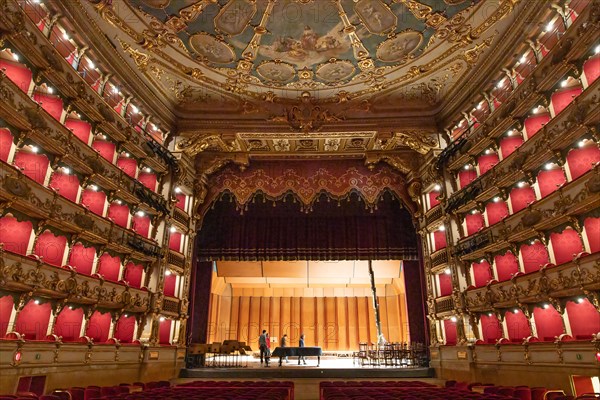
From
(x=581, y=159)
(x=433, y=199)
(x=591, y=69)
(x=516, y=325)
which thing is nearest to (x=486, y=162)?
(x=433, y=199)

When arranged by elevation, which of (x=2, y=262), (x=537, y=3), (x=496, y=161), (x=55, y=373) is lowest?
(x=55, y=373)

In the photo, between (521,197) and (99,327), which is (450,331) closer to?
(521,197)

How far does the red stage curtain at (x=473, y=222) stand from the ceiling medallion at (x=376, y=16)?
20.5 feet

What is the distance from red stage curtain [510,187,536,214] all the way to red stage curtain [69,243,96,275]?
1145 centimetres

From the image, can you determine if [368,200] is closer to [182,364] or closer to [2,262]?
[182,364]

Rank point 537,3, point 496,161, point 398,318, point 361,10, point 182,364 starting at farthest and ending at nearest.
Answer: point 398,318 < point 182,364 < point 496,161 < point 361,10 < point 537,3

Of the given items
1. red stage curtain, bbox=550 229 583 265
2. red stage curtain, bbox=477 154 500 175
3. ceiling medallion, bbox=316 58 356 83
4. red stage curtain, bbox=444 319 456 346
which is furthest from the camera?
red stage curtain, bbox=444 319 456 346

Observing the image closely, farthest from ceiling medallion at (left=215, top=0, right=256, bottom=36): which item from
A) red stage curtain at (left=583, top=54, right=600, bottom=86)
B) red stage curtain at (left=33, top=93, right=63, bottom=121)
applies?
red stage curtain at (left=583, top=54, right=600, bottom=86)

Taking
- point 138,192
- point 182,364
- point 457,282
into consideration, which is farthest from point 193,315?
point 457,282

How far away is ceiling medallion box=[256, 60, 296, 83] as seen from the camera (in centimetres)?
1220

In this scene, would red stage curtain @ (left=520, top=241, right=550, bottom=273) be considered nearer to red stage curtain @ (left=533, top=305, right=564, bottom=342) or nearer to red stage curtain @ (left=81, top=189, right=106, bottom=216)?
red stage curtain @ (left=533, top=305, right=564, bottom=342)

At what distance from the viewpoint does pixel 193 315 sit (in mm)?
14938

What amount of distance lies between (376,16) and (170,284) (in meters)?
10.5

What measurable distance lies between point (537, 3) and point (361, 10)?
13.4 ft
